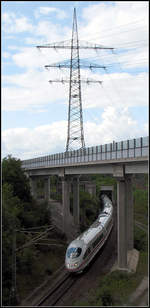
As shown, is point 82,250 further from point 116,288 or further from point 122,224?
point 116,288

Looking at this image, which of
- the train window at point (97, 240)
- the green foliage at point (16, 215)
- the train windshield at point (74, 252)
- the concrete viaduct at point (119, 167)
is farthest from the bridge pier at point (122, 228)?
the green foliage at point (16, 215)

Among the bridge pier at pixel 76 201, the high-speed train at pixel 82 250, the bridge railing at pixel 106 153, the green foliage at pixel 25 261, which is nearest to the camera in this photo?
the bridge railing at pixel 106 153

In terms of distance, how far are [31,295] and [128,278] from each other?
8089 mm

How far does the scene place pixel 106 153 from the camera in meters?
31.4

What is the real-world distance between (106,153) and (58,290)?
13024 mm

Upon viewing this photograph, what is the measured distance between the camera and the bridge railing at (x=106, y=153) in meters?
24.6

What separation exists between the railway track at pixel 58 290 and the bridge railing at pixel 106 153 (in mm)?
11322

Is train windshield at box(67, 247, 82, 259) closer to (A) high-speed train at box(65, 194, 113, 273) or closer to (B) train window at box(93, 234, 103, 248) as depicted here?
(A) high-speed train at box(65, 194, 113, 273)

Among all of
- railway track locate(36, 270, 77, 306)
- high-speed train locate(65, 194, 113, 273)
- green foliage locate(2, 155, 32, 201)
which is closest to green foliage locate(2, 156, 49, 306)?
green foliage locate(2, 155, 32, 201)

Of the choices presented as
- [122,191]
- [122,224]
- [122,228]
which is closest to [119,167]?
[122,191]

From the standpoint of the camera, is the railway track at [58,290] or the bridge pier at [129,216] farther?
the bridge pier at [129,216]

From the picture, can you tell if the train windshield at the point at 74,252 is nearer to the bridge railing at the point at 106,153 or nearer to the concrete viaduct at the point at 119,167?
the concrete viaduct at the point at 119,167

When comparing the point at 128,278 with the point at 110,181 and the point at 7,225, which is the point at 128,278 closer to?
the point at 7,225

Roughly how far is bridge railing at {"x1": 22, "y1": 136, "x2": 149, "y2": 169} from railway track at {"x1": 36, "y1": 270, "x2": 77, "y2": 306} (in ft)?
37.1
